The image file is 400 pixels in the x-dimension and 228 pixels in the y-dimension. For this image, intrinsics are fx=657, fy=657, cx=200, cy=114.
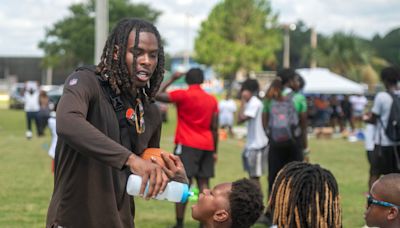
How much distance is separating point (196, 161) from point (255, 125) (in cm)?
122

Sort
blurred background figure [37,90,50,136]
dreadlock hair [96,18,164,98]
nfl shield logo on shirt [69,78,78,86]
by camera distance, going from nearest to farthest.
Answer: nfl shield logo on shirt [69,78,78,86] < dreadlock hair [96,18,164,98] < blurred background figure [37,90,50,136]

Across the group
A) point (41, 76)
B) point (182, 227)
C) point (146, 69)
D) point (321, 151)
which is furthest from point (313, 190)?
point (41, 76)

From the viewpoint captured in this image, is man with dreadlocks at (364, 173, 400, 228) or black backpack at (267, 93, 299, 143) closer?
man with dreadlocks at (364, 173, 400, 228)

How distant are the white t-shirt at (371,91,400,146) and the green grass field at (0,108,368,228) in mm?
1064

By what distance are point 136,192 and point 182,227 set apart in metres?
5.29

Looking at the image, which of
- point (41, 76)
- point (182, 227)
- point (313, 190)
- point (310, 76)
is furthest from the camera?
point (41, 76)

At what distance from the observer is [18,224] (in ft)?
Answer: 25.9

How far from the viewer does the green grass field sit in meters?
8.47

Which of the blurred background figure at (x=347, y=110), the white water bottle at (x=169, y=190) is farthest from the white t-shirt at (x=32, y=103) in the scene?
the white water bottle at (x=169, y=190)

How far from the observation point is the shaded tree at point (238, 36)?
206 ft

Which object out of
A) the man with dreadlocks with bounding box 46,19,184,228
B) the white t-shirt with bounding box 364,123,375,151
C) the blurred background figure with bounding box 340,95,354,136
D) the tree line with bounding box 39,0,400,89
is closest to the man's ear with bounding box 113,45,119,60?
the man with dreadlocks with bounding box 46,19,184,228

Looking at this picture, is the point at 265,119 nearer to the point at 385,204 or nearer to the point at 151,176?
the point at 385,204

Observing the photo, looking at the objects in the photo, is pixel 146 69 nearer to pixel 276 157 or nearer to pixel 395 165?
pixel 276 157

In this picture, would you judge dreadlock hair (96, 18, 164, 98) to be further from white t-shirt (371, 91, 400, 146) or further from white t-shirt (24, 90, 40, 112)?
white t-shirt (24, 90, 40, 112)
